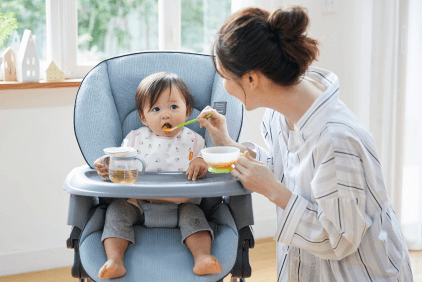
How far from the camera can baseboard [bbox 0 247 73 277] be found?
2242 millimetres

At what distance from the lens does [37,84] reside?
213 cm

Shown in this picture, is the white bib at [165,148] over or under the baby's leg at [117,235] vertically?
over

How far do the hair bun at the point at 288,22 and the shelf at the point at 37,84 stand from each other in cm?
126

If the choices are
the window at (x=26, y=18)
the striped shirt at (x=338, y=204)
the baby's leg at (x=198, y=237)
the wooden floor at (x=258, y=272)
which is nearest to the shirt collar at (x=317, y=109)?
the striped shirt at (x=338, y=204)

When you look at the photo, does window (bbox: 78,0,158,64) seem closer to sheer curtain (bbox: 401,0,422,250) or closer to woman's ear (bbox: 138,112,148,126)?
woman's ear (bbox: 138,112,148,126)

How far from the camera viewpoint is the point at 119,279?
1321 mm

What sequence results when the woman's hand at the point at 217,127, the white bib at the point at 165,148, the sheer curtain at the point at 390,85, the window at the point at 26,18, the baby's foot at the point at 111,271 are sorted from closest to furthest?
the baby's foot at the point at 111,271
the woman's hand at the point at 217,127
the white bib at the point at 165,148
the window at the point at 26,18
the sheer curtain at the point at 390,85

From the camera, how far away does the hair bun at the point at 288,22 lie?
1.21 meters

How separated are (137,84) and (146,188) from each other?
2.11ft

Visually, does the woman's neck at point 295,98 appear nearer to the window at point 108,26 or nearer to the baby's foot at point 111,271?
the baby's foot at point 111,271

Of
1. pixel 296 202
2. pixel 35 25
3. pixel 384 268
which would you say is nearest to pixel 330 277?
pixel 384 268

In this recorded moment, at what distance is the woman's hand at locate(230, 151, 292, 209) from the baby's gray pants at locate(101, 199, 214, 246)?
247mm

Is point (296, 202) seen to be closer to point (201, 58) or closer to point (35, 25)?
point (201, 58)

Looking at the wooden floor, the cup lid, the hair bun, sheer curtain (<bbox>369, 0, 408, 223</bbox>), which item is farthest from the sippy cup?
sheer curtain (<bbox>369, 0, 408, 223</bbox>)
